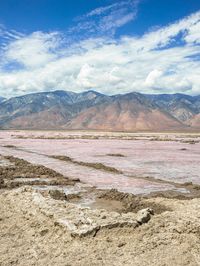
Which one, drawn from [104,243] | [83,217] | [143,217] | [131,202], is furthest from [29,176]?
[104,243]

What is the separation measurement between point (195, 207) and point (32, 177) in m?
12.6

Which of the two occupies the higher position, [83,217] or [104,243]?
[83,217]

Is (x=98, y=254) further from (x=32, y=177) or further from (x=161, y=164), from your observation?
(x=161, y=164)

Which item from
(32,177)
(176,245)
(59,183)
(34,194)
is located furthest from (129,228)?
(32,177)

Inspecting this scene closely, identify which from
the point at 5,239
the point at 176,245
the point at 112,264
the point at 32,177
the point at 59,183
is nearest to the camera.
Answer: the point at 112,264

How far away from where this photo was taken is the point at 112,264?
8.38 m

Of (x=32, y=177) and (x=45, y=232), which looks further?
(x=32, y=177)

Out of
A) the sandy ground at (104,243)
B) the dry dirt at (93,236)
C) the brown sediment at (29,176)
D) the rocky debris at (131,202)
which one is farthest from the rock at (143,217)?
the brown sediment at (29,176)

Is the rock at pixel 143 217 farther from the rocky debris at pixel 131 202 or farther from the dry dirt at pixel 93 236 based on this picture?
the rocky debris at pixel 131 202

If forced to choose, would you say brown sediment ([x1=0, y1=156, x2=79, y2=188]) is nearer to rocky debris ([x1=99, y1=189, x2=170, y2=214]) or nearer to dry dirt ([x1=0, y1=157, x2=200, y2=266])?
rocky debris ([x1=99, y1=189, x2=170, y2=214])

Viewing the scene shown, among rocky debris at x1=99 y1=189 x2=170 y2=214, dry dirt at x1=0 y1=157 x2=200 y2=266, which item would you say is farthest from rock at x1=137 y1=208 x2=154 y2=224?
rocky debris at x1=99 y1=189 x2=170 y2=214

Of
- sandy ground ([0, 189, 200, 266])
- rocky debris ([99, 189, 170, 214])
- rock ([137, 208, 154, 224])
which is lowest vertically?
rocky debris ([99, 189, 170, 214])

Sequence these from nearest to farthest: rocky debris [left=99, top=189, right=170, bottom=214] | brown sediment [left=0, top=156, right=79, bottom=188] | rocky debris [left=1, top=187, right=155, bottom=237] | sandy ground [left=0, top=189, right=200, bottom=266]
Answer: sandy ground [left=0, top=189, right=200, bottom=266] → rocky debris [left=1, top=187, right=155, bottom=237] → rocky debris [left=99, top=189, right=170, bottom=214] → brown sediment [left=0, top=156, right=79, bottom=188]

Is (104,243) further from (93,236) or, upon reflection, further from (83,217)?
(83,217)
